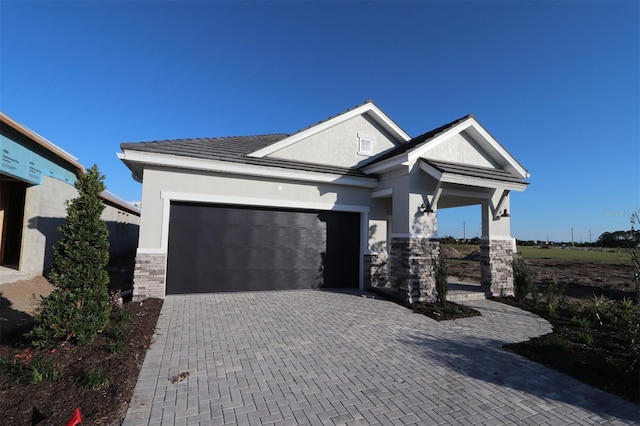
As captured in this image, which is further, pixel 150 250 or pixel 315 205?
pixel 315 205

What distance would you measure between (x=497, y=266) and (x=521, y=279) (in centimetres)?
78

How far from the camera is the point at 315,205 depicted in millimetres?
10445

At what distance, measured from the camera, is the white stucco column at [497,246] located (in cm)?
1030

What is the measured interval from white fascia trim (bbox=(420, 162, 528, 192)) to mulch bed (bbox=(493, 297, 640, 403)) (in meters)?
3.96

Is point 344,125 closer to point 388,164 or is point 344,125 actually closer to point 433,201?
point 388,164

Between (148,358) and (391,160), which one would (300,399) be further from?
(391,160)

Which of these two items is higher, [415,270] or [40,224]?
[40,224]

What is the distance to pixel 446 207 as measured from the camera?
13992 millimetres

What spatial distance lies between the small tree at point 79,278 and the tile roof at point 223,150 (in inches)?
131

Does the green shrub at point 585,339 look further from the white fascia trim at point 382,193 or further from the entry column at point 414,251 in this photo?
the white fascia trim at point 382,193

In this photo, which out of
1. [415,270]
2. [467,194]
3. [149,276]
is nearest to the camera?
[149,276]

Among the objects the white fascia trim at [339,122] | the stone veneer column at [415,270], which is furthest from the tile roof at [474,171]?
the white fascia trim at [339,122]

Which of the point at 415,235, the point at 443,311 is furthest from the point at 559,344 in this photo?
the point at 415,235

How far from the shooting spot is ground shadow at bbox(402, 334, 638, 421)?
393 cm
